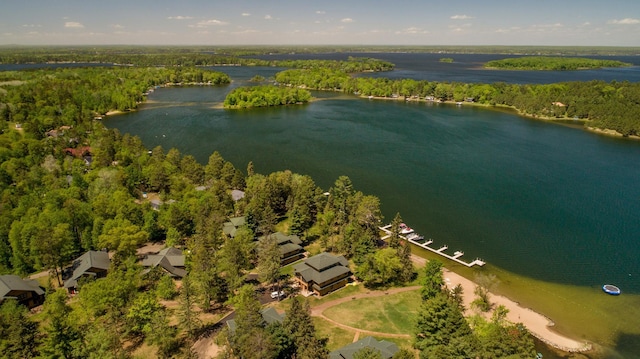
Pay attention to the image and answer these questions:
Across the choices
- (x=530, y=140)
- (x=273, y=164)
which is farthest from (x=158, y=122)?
(x=530, y=140)

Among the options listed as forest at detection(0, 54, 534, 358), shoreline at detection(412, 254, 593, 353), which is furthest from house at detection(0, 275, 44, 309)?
shoreline at detection(412, 254, 593, 353)

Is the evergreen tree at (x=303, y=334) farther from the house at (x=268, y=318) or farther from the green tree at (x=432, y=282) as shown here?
the green tree at (x=432, y=282)

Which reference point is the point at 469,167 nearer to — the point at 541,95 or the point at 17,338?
the point at 17,338

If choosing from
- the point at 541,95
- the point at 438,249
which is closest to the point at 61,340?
the point at 438,249

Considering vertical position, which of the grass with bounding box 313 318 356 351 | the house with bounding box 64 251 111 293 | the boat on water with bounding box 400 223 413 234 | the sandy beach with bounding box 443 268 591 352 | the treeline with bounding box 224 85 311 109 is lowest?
the sandy beach with bounding box 443 268 591 352

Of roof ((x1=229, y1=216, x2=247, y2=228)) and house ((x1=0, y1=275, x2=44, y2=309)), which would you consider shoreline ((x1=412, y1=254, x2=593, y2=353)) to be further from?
house ((x1=0, y1=275, x2=44, y2=309))

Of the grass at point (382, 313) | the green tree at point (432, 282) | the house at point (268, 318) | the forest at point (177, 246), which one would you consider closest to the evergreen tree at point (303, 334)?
the forest at point (177, 246)

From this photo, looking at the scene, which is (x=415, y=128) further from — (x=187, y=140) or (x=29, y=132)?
(x=29, y=132)
